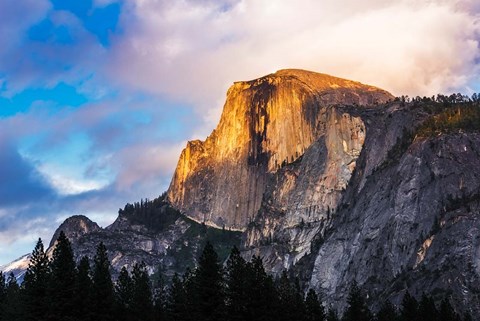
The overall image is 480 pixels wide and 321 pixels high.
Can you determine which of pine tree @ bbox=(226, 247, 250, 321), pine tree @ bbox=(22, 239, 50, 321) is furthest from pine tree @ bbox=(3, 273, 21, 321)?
pine tree @ bbox=(226, 247, 250, 321)

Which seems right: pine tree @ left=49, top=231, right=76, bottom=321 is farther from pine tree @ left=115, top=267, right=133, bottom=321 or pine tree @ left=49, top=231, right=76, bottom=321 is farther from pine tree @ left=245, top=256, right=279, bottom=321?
pine tree @ left=115, top=267, right=133, bottom=321

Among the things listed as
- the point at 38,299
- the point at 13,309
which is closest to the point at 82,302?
the point at 38,299

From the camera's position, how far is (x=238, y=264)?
105 m

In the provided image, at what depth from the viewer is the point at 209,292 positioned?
9950 cm

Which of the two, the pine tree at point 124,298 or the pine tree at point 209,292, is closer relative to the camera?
the pine tree at point 209,292

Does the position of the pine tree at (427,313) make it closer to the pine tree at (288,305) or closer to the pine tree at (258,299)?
the pine tree at (288,305)

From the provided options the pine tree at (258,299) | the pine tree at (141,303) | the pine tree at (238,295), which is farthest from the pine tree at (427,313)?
the pine tree at (238,295)

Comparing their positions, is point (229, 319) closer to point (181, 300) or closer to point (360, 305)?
point (181, 300)

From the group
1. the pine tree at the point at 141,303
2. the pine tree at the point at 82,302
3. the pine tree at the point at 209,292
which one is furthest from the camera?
the pine tree at the point at 141,303

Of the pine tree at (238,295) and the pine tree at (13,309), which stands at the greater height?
the pine tree at (13,309)

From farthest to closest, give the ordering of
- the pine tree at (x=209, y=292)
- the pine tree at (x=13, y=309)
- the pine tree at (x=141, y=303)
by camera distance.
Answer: the pine tree at (x=141, y=303)
the pine tree at (x=13, y=309)
the pine tree at (x=209, y=292)

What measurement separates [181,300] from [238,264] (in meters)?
37.3

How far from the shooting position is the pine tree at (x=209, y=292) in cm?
9788

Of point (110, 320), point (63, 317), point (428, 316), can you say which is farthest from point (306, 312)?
point (63, 317)
